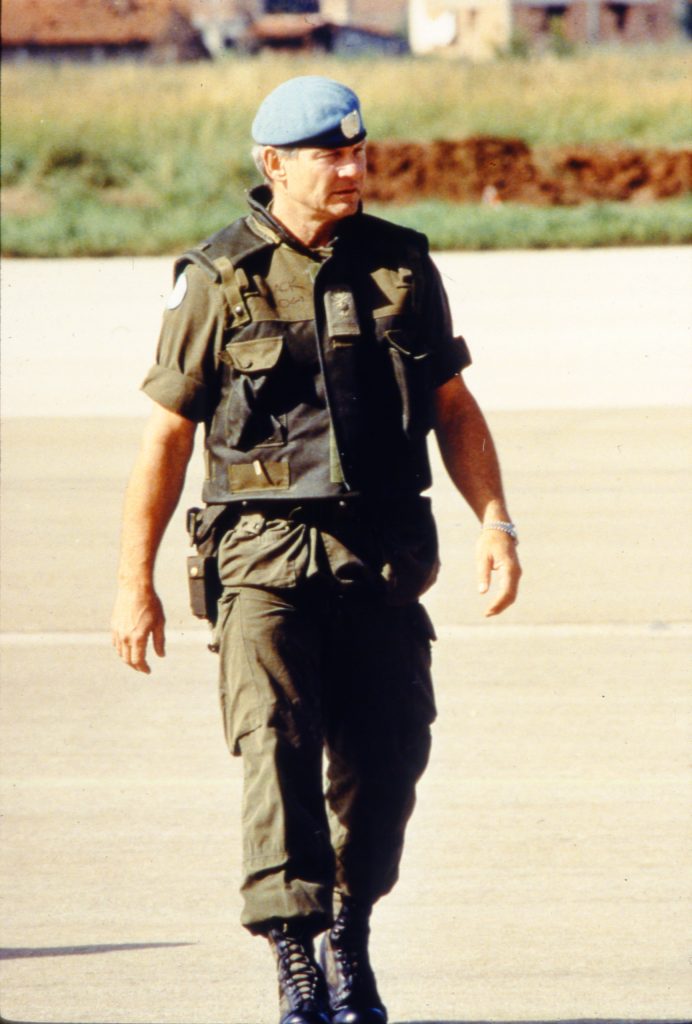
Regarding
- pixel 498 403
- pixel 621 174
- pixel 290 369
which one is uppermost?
pixel 290 369

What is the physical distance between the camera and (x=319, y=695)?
11.6ft

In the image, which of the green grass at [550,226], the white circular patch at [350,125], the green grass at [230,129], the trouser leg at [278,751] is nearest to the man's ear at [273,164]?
the white circular patch at [350,125]

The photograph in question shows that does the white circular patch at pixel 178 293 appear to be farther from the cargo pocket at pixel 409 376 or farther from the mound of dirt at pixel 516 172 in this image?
the mound of dirt at pixel 516 172

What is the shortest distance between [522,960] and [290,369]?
1373 mm

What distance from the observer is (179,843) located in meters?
4.76

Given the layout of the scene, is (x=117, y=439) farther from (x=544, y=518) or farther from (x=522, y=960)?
(x=522, y=960)

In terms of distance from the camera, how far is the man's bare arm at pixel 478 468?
3.62 metres

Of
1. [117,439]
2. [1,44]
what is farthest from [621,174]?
[117,439]

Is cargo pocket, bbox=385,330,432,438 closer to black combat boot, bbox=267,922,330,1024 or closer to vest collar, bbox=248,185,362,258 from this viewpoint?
vest collar, bbox=248,185,362,258

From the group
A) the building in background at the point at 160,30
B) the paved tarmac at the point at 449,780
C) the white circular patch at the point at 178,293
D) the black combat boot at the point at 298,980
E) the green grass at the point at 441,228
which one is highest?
the white circular patch at the point at 178,293

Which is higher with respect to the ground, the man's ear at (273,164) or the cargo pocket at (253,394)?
the man's ear at (273,164)

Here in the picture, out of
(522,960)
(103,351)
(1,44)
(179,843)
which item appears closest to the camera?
(522,960)

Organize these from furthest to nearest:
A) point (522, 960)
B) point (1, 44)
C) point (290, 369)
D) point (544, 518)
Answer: point (1, 44) < point (544, 518) < point (522, 960) < point (290, 369)

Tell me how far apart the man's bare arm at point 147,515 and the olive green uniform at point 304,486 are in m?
0.05
